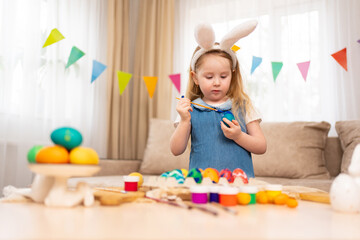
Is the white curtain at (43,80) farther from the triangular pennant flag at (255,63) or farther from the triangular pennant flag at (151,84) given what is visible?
the triangular pennant flag at (255,63)

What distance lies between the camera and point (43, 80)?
8.27 feet

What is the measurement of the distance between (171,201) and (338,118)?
2.29 m

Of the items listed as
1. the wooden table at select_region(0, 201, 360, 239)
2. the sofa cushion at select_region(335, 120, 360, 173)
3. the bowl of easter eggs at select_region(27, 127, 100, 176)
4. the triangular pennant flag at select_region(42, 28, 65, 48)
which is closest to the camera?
the wooden table at select_region(0, 201, 360, 239)

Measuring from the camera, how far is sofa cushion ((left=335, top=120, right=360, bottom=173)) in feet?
7.01

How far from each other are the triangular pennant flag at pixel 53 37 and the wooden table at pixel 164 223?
195 cm

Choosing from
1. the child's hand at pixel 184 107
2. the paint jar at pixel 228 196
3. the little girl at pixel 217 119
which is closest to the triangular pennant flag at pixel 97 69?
the little girl at pixel 217 119

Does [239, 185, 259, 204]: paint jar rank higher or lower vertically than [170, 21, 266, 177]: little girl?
lower

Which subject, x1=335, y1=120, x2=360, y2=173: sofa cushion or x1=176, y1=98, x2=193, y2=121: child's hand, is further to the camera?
x1=335, y1=120, x2=360, y2=173: sofa cushion

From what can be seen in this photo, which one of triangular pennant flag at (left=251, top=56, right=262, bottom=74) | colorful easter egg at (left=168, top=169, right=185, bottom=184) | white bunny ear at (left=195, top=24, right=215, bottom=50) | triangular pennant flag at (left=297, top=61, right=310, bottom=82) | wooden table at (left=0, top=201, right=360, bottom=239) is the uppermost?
triangular pennant flag at (left=251, top=56, right=262, bottom=74)

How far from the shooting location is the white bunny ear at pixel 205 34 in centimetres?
109

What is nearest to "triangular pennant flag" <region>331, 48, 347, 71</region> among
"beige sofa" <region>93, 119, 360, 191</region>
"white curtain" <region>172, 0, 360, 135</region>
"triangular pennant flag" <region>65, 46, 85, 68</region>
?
"white curtain" <region>172, 0, 360, 135</region>

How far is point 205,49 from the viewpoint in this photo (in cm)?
126

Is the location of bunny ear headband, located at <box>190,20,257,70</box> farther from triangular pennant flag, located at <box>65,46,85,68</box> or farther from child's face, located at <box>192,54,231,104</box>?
triangular pennant flag, located at <box>65,46,85,68</box>

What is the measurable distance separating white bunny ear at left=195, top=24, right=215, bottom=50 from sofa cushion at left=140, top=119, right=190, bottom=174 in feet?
4.94
